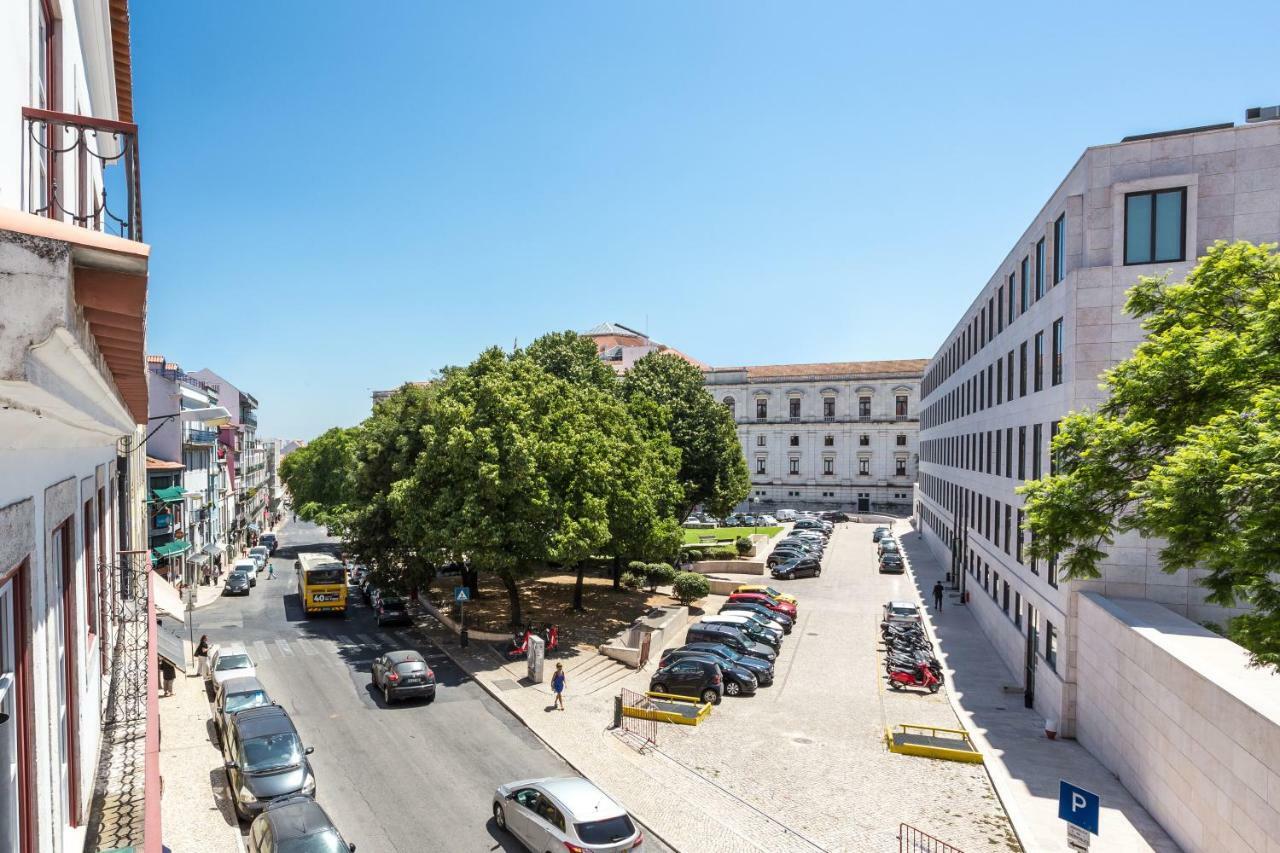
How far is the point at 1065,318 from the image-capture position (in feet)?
74.9

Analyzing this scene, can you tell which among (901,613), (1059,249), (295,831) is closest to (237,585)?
(295,831)

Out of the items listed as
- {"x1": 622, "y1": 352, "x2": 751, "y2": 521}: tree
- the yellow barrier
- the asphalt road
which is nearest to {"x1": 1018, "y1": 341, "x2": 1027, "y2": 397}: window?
the yellow barrier

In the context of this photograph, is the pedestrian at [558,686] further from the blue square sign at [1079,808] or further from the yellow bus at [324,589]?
the yellow bus at [324,589]

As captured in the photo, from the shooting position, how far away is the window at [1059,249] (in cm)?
2373

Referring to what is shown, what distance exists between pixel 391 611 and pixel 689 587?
1455 centimetres

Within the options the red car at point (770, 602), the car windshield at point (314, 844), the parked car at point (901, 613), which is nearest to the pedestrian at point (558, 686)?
the car windshield at point (314, 844)

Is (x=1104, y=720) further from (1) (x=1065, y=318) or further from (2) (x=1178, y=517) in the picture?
(1) (x=1065, y=318)

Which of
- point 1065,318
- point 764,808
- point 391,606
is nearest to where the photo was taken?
point 764,808

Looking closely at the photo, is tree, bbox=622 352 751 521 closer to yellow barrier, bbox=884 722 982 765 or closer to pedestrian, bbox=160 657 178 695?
yellow barrier, bbox=884 722 982 765

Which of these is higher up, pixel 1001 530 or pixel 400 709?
pixel 1001 530

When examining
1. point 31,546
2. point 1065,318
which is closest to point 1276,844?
point 1065,318

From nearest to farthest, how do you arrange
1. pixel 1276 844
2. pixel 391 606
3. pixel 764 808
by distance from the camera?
pixel 1276 844 → pixel 764 808 → pixel 391 606

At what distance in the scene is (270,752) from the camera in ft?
57.0

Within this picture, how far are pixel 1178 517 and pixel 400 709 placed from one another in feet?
70.1
